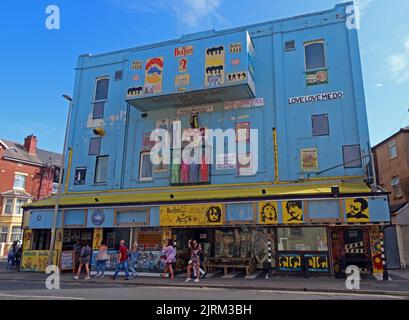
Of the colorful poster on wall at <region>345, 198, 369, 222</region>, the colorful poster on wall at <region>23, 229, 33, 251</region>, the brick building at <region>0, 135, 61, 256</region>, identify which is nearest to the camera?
the colorful poster on wall at <region>345, 198, 369, 222</region>

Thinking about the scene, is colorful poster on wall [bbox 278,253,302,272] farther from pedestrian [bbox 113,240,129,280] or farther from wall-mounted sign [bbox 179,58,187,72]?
wall-mounted sign [bbox 179,58,187,72]

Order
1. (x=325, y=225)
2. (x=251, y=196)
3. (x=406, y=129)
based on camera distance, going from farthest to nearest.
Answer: (x=406, y=129), (x=251, y=196), (x=325, y=225)

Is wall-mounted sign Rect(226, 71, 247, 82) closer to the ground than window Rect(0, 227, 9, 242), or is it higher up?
higher up

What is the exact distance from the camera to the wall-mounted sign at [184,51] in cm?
1930

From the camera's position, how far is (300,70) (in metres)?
18.4

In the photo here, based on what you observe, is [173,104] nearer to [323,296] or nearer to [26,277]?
[26,277]

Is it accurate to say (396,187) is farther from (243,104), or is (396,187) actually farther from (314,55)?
(243,104)

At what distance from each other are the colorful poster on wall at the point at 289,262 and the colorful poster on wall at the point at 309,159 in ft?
14.5

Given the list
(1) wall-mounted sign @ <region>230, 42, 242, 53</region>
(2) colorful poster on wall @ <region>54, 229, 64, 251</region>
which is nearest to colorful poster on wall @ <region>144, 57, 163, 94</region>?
(1) wall-mounted sign @ <region>230, 42, 242, 53</region>

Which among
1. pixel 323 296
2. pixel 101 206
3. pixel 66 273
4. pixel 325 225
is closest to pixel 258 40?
pixel 325 225

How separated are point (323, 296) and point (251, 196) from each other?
5850 mm

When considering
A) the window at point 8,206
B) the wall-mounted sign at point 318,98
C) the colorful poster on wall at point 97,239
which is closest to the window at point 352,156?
the wall-mounted sign at point 318,98

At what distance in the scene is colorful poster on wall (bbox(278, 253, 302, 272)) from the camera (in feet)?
50.1

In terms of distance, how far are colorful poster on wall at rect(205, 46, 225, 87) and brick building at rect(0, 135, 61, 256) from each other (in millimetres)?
25638
